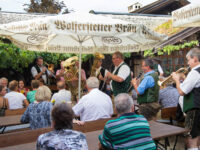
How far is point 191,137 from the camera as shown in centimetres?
309

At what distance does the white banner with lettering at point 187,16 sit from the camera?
10.9 ft

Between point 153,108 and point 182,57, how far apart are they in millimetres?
4846

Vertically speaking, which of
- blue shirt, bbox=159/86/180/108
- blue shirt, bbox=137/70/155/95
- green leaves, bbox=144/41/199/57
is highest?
green leaves, bbox=144/41/199/57

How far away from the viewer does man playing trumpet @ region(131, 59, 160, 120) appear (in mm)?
3830

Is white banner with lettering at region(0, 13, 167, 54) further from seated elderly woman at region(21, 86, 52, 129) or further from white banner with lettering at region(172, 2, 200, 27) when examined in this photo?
seated elderly woman at region(21, 86, 52, 129)

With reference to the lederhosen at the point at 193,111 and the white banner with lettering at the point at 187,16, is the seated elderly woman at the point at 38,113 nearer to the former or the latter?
the lederhosen at the point at 193,111

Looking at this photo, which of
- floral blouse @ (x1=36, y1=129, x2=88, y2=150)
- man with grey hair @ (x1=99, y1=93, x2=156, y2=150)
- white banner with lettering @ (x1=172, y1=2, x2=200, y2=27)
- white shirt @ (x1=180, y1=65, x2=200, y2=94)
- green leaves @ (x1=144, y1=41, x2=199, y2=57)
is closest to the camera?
floral blouse @ (x1=36, y1=129, x2=88, y2=150)

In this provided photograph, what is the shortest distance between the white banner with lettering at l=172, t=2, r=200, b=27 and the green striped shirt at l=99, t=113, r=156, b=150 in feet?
7.03

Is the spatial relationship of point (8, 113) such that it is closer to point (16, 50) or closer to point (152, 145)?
point (152, 145)

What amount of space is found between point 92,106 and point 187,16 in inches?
82.6

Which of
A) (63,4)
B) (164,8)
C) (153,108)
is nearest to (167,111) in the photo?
(153,108)

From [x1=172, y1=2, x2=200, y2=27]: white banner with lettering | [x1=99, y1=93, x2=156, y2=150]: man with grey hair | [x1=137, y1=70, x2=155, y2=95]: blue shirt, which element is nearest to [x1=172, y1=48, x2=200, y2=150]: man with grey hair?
[x1=172, y1=2, x2=200, y2=27]: white banner with lettering

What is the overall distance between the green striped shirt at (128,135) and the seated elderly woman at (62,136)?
10.7 inches

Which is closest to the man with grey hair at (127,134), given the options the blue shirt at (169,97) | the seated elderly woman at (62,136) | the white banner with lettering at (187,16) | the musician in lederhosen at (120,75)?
the seated elderly woman at (62,136)
